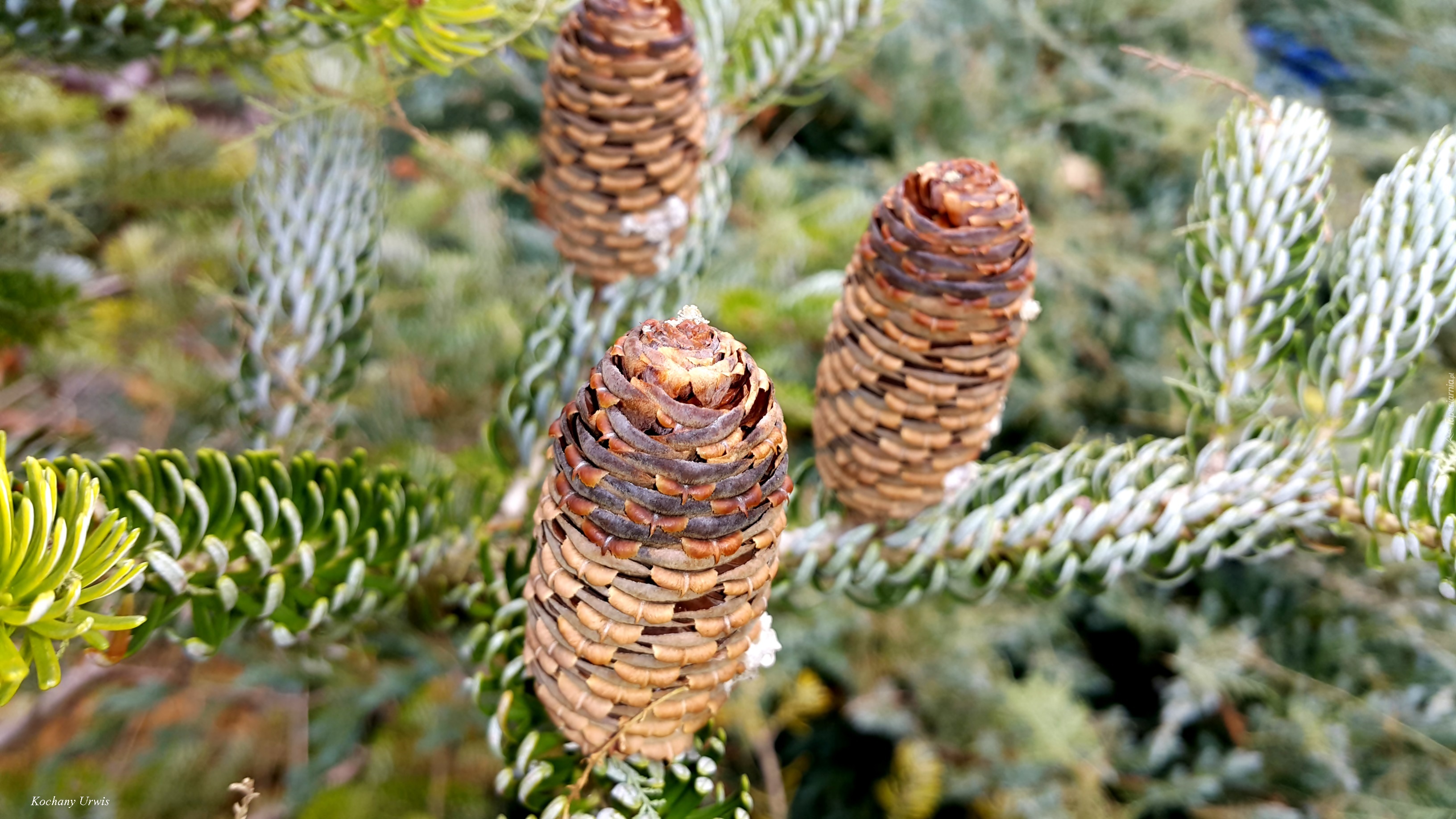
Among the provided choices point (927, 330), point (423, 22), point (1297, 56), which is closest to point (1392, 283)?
point (927, 330)

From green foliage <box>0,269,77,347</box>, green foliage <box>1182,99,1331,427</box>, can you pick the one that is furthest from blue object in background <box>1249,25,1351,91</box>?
green foliage <box>0,269,77,347</box>

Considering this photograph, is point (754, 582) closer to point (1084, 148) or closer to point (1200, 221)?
point (1200, 221)

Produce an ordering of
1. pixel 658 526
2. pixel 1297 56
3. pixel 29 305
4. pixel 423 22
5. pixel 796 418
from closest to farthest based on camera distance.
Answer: pixel 658 526
pixel 423 22
pixel 29 305
pixel 796 418
pixel 1297 56

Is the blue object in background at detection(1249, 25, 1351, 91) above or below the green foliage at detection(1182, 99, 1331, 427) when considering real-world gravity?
below

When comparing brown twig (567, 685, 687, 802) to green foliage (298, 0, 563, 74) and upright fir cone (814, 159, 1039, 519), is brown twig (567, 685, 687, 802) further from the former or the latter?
green foliage (298, 0, 563, 74)

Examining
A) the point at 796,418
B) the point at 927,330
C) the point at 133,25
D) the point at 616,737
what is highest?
the point at 133,25

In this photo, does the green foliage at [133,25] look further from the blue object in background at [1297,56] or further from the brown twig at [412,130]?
the blue object in background at [1297,56]

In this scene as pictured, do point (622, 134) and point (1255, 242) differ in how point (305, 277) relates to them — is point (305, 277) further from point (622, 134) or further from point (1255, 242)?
point (1255, 242)

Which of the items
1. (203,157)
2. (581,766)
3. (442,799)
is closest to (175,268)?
(203,157)
